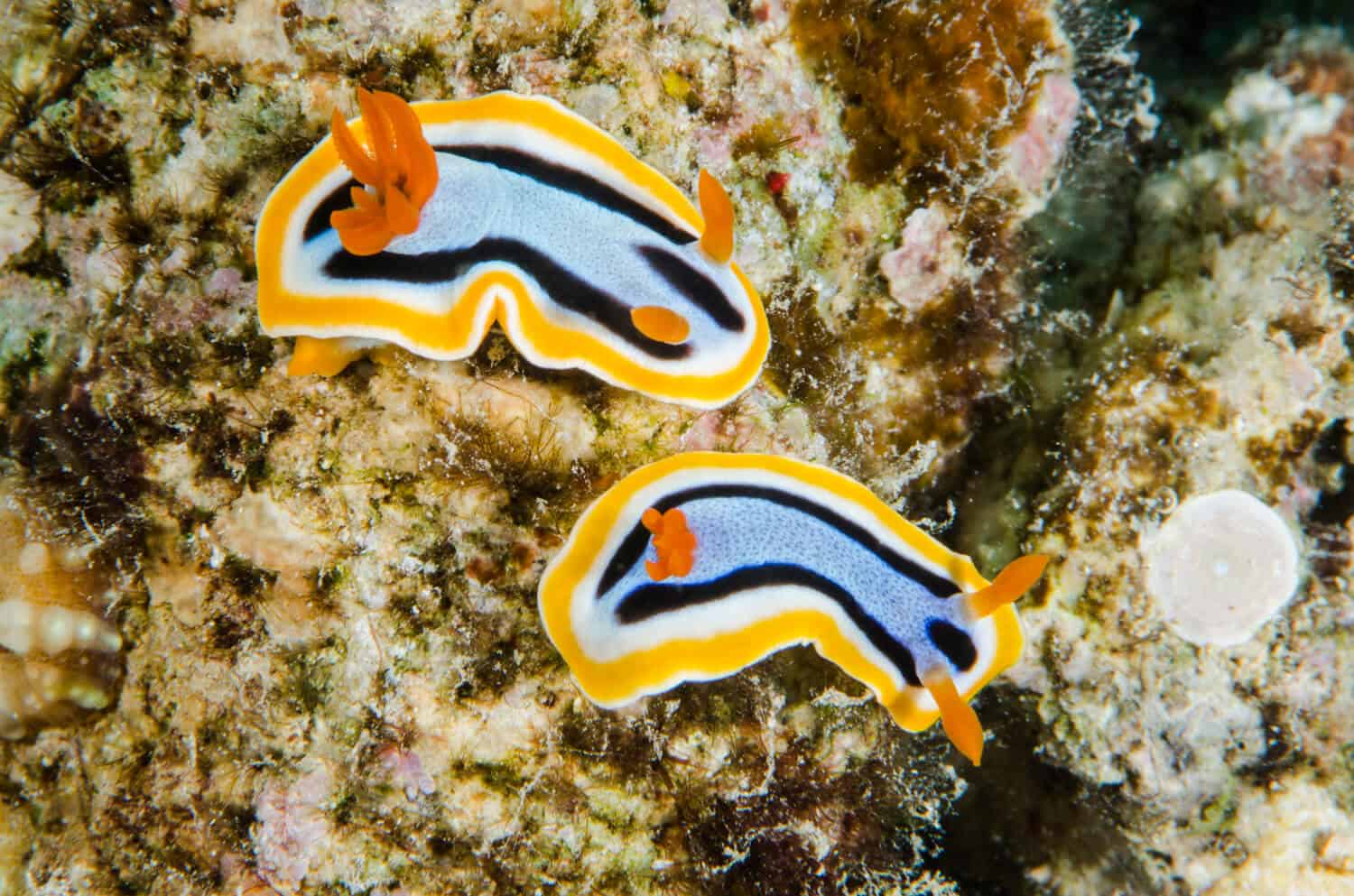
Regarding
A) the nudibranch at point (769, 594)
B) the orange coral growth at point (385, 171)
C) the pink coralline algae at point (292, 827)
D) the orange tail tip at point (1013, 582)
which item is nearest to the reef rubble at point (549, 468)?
the pink coralline algae at point (292, 827)

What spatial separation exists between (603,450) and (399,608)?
1081 mm

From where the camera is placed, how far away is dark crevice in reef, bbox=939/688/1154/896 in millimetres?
3598

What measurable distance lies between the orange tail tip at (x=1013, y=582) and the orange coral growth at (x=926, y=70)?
1.88 metres

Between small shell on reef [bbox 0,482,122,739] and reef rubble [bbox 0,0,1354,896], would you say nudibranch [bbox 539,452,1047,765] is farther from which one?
small shell on reef [bbox 0,482,122,739]

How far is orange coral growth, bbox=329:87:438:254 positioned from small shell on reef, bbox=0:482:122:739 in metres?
1.96

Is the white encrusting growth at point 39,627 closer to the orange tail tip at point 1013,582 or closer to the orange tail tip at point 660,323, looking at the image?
the orange tail tip at point 660,323

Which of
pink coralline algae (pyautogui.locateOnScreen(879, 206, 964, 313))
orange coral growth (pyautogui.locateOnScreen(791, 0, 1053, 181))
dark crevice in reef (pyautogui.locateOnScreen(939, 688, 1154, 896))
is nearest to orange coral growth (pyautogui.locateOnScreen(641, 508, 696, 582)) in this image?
pink coralline algae (pyautogui.locateOnScreen(879, 206, 964, 313))

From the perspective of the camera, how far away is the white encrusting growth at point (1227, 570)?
311 cm

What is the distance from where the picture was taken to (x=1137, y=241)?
380cm

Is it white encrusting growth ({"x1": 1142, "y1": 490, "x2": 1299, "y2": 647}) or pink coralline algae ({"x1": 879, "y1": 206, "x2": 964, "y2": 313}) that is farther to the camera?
pink coralline algae ({"x1": 879, "y1": 206, "x2": 964, "y2": 313})

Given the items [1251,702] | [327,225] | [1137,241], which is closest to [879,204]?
[1137,241]

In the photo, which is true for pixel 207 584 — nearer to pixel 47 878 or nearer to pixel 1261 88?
pixel 47 878

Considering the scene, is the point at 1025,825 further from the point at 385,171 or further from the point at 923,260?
the point at 385,171

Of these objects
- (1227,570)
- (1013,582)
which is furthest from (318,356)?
(1227,570)
